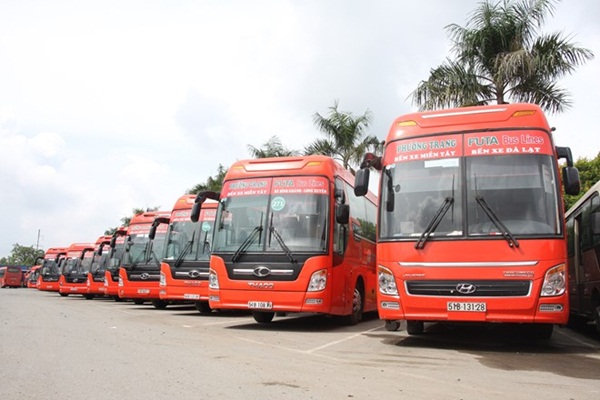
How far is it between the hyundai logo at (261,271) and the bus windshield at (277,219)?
1.20ft

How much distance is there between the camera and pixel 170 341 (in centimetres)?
941

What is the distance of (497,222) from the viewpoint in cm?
859

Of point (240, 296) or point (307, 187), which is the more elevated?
point (307, 187)

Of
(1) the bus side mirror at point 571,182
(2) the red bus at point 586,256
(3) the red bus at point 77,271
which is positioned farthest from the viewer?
(3) the red bus at point 77,271

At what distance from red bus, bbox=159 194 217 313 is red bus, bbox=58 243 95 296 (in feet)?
A: 47.5

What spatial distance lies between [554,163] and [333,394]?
5.27 m

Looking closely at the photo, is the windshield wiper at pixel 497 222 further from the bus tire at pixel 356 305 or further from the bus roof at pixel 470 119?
the bus tire at pixel 356 305

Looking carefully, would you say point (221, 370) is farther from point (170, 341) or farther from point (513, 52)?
point (513, 52)

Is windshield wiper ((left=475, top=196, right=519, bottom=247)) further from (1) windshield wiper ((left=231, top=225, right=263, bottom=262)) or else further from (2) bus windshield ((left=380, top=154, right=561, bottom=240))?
(1) windshield wiper ((left=231, top=225, right=263, bottom=262))

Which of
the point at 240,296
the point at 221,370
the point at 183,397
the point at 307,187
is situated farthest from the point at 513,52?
the point at 183,397

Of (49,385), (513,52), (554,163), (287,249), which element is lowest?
(49,385)

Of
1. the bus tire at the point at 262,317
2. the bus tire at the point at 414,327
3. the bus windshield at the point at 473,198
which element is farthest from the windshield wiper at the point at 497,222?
the bus tire at the point at 262,317

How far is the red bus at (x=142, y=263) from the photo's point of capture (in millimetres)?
19266

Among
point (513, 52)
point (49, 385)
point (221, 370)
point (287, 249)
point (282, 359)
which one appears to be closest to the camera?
point (49, 385)
